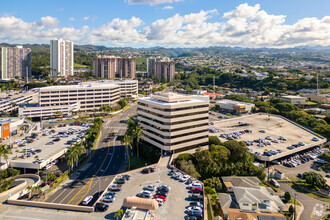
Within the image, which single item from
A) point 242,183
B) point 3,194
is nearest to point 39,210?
point 3,194

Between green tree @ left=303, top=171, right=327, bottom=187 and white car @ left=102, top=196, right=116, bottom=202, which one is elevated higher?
white car @ left=102, top=196, right=116, bottom=202

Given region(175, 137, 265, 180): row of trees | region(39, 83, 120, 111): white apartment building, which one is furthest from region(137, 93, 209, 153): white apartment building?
region(39, 83, 120, 111): white apartment building

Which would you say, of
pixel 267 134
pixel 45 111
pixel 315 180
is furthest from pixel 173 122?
pixel 45 111

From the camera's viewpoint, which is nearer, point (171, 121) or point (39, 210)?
point (39, 210)

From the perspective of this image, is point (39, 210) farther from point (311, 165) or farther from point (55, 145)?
point (311, 165)

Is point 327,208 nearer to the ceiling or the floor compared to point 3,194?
nearer to the floor

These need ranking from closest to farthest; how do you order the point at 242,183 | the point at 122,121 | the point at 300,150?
the point at 242,183 → the point at 300,150 → the point at 122,121

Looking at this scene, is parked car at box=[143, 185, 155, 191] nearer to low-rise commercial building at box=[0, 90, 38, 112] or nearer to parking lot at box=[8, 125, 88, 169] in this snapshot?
parking lot at box=[8, 125, 88, 169]
